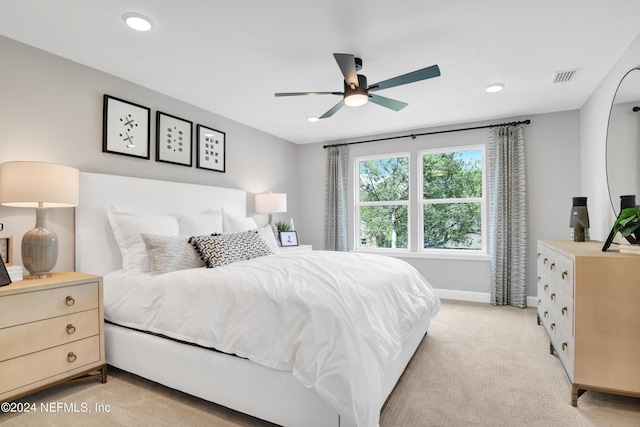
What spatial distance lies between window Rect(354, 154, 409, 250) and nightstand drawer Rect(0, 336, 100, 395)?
3.84 m

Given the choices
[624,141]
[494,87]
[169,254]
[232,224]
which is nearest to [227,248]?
[169,254]

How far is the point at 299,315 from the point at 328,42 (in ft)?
6.37

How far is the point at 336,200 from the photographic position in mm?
5293

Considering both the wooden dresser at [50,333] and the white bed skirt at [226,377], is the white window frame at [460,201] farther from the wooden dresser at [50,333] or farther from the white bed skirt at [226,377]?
the wooden dresser at [50,333]

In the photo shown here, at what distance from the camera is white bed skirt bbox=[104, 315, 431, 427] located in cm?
162

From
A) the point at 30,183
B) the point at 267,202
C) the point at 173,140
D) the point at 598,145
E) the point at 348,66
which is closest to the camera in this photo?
the point at 30,183

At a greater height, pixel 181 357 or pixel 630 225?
pixel 630 225

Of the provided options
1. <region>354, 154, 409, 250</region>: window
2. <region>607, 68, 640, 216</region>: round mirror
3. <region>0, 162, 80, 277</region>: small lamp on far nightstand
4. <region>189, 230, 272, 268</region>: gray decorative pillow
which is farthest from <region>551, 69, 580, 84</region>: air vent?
<region>0, 162, 80, 277</region>: small lamp on far nightstand

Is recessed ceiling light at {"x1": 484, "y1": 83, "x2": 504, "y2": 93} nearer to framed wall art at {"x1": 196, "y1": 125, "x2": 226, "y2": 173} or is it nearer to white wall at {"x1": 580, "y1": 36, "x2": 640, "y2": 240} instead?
white wall at {"x1": 580, "y1": 36, "x2": 640, "y2": 240}

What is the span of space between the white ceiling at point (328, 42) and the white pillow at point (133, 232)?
129cm

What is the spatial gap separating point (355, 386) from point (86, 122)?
2.95m

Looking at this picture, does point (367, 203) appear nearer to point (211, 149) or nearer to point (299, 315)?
point (211, 149)

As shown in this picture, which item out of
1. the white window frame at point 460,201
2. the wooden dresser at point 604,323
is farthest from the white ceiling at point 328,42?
the wooden dresser at point 604,323

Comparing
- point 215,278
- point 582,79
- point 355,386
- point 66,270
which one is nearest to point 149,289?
point 215,278
